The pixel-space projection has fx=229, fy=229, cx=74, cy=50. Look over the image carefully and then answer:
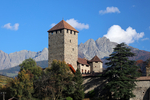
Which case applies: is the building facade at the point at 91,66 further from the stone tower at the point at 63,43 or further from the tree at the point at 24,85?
the tree at the point at 24,85

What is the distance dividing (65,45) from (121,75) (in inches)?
732

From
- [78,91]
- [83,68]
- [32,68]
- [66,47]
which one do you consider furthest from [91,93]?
[66,47]

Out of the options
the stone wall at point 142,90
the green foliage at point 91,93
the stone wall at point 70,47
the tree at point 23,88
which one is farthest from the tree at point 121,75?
the tree at point 23,88

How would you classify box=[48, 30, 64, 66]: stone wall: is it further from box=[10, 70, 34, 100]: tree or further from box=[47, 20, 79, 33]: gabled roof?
box=[10, 70, 34, 100]: tree

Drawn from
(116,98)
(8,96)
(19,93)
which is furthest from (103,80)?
(8,96)

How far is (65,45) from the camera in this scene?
5688 centimetres

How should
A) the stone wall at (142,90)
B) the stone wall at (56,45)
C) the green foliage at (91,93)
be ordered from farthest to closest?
the stone wall at (56,45) < the green foliage at (91,93) < the stone wall at (142,90)

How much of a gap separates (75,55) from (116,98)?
59.9 feet

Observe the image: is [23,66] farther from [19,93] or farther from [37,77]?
[19,93]

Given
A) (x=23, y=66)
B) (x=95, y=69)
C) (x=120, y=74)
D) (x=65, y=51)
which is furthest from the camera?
(x=95, y=69)

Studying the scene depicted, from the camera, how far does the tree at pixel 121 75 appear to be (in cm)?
4147

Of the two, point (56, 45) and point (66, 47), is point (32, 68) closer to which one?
point (56, 45)

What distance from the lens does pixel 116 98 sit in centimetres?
4466

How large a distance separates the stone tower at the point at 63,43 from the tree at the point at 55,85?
386 inches
